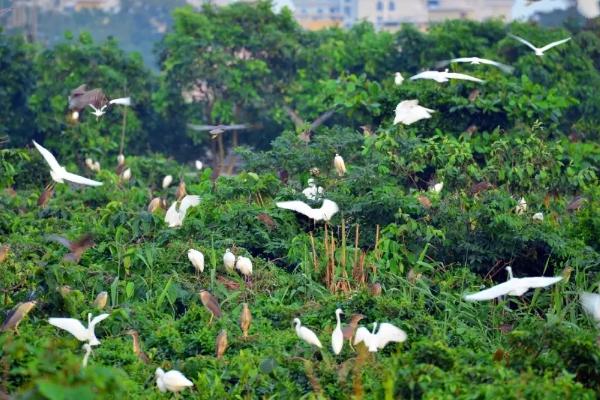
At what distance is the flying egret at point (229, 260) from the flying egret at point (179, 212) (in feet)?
2.31

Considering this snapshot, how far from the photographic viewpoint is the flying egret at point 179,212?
7.36m

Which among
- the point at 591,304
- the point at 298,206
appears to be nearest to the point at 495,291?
the point at 591,304

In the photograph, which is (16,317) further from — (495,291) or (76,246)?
(495,291)

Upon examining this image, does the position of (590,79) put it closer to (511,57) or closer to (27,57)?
(511,57)

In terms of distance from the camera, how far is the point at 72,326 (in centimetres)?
535

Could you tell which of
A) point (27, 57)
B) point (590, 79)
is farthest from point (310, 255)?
point (27, 57)

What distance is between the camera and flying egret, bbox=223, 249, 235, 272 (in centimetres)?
666

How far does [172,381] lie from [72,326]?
0.59m

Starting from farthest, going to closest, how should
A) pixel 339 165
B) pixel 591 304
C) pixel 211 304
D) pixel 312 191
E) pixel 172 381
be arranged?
pixel 339 165 < pixel 312 191 < pixel 211 304 < pixel 591 304 < pixel 172 381

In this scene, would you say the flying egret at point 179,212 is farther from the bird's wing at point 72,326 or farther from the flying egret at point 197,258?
the bird's wing at point 72,326

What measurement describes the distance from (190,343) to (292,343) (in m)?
0.49

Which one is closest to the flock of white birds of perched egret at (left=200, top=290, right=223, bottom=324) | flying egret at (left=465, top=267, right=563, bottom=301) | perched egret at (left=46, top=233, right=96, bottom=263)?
flying egret at (left=465, top=267, right=563, bottom=301)

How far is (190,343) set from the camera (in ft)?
19.2

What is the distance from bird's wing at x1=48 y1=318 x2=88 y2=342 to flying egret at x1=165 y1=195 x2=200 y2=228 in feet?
6.60
